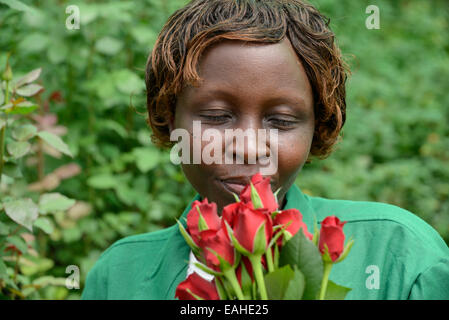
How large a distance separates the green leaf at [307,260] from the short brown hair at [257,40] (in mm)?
484

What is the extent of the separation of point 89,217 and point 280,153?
5.21 ft

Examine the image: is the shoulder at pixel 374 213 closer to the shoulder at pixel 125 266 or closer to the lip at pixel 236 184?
the lip at pixel 236 184

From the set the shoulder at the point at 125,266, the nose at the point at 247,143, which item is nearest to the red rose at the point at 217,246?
the nose at the point at 247,143

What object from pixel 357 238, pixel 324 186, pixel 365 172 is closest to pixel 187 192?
pixel 324 186

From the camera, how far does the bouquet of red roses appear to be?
665 mm

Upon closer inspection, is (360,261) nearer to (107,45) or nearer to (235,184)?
(235,184)

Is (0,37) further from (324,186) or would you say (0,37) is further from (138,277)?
(324,186)

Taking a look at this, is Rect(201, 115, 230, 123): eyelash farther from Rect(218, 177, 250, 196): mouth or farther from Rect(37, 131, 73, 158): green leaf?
Rect(37, 131, 73, 158): green leaf

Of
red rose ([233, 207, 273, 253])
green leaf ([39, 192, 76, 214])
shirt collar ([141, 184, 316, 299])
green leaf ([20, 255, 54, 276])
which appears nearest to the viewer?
red rose ([233, 207, 273, 253])

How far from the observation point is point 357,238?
1.14 meters

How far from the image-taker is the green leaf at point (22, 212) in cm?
133

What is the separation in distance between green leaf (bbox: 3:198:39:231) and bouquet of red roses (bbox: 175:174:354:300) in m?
0.73

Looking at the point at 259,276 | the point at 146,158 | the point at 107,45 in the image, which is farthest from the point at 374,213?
the point at 107,45

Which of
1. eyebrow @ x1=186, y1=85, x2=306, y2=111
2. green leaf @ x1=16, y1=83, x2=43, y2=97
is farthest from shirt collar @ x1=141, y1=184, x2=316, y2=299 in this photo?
green leaf @ x1=16, y1=83, x2=43, y2=97
